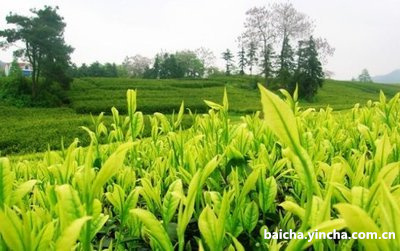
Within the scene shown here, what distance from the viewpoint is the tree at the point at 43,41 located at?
32.2m

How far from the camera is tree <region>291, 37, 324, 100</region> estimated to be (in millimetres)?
43469

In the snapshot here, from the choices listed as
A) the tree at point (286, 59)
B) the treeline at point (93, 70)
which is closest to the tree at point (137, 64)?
the treeline at point (93, 70)

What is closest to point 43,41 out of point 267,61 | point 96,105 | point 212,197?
point 96,105

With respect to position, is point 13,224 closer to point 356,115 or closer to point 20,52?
point 356,115

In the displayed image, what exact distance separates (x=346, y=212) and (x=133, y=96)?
93cm

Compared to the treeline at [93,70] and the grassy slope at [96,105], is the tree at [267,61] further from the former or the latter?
the treeline at [93,70]

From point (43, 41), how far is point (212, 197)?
3458 centimetres

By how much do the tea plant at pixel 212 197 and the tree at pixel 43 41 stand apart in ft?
111

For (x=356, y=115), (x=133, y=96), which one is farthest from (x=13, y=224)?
(x=356, y=115)

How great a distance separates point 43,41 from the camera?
1268 inches

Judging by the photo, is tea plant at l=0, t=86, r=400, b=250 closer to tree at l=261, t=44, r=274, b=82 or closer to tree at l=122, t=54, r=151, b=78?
tree at l=261, t=44, r=274, b=82

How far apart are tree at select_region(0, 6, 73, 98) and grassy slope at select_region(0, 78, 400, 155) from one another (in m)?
3.05

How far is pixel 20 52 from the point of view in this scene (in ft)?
110

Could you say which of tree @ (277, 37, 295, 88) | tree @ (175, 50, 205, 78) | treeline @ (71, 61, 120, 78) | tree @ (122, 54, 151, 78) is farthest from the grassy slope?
tree @ (122, 54, 151, 78)
